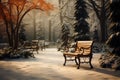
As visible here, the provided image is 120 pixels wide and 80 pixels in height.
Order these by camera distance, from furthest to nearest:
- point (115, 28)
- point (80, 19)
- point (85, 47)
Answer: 1. point (80, 19)
2. point (115, 28)
3. point (85, 47)

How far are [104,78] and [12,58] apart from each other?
9301mm

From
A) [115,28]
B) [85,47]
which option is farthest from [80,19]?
[85,47]

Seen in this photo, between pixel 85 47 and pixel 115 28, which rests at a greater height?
pixel 115 28

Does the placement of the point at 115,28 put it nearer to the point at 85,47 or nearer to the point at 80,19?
the point at 85,47

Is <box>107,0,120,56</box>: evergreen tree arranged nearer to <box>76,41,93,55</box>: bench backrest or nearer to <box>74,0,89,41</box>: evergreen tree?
<box>76,41,93,55</box>: bench backrest

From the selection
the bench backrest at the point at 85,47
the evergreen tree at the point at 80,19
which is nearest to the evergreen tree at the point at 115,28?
the bench backrest at the point at 85,47

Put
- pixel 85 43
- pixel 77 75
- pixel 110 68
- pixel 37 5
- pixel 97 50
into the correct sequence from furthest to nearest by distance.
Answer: pixel 97 50 → pixel 37 5 → pixel 85 43 → pixel 110 68 → pixel 77 75

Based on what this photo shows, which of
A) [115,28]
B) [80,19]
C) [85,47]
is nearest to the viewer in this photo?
[85,47]

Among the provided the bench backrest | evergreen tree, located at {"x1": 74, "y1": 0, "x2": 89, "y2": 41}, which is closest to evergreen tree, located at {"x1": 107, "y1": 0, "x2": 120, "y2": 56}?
the bench backrest

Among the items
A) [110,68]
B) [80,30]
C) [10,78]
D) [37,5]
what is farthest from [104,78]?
[80,30]

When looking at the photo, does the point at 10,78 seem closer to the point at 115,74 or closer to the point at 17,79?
the point at 17,79

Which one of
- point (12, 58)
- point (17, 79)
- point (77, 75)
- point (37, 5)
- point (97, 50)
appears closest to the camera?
point (17, 79)

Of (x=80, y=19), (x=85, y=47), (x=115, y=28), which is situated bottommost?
(x=85, y=47)

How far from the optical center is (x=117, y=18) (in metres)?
13.8
